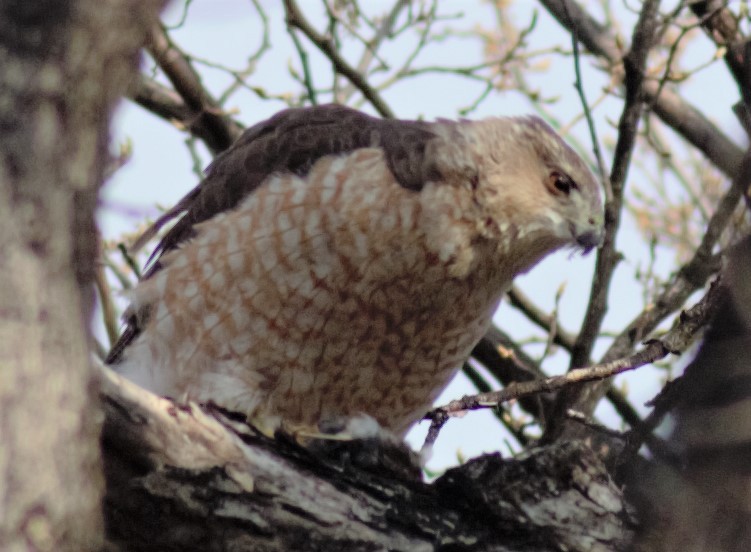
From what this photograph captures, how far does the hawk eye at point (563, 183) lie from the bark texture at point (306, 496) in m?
1.75

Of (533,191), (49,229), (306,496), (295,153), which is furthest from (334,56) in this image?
(49,229)

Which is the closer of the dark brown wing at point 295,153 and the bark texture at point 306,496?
the bark texture at point 306,496

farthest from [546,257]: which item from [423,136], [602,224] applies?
[423,136]

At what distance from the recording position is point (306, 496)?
3.23m

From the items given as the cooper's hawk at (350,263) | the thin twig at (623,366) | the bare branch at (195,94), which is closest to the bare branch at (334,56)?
the bare branch at (195,94)

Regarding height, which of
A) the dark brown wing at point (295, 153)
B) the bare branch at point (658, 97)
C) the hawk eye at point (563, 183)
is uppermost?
the bare branch at point (658, 97)

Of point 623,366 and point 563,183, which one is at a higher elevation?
point 563,183

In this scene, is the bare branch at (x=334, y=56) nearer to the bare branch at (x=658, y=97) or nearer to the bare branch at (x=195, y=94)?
the bare branch at (x=195, y=94)

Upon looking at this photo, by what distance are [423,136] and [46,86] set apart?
3.28 m

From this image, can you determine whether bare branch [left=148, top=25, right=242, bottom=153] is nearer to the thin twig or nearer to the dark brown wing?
the dark brown wing

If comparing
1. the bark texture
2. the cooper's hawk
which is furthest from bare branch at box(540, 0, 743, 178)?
the bark texture

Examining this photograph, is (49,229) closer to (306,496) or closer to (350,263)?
(306,496)

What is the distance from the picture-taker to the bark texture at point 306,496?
3082mm

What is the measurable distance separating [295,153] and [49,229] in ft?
10.3
